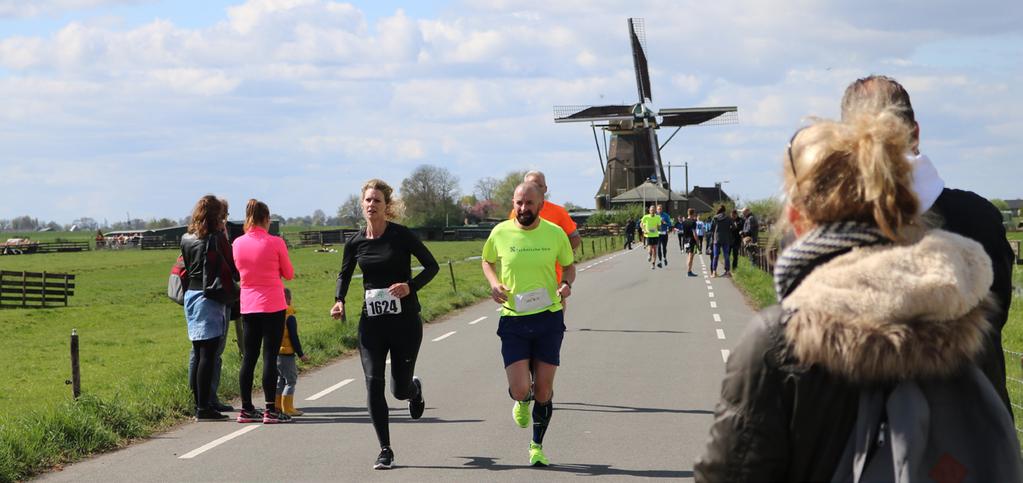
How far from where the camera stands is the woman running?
300 inches

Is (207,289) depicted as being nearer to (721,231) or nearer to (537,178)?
(537,178)

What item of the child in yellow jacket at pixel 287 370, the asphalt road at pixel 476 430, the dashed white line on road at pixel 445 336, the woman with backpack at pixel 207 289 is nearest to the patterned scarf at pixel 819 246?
the asphalt road at pixel 476 430

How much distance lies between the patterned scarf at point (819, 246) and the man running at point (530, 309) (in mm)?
5145

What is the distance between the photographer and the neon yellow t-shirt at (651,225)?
1284 inches

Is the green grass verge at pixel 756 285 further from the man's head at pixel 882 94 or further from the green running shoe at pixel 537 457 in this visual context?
the man's head at pixel 882 94

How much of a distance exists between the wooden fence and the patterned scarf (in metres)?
39.7

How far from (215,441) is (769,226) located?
708 cm

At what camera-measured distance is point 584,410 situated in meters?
9.98

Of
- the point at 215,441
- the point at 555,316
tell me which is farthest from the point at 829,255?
the point at 215,441

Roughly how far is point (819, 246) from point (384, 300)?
5.45 m

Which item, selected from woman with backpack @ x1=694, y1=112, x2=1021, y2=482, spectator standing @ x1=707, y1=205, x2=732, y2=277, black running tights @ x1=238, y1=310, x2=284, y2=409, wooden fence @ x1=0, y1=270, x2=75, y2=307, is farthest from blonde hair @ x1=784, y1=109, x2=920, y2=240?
wooden fence @ x1=0, y1=270, x2=75, y2=307

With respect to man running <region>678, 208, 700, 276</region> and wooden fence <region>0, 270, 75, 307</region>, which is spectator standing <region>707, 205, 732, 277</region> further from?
wooden fence <region>0, 270, 75, 307</region>

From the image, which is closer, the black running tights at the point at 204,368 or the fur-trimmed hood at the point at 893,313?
the fur-trimmed hood at the point at 893,313

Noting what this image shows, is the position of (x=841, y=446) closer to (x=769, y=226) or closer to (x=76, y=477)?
(x=769, y=226)
